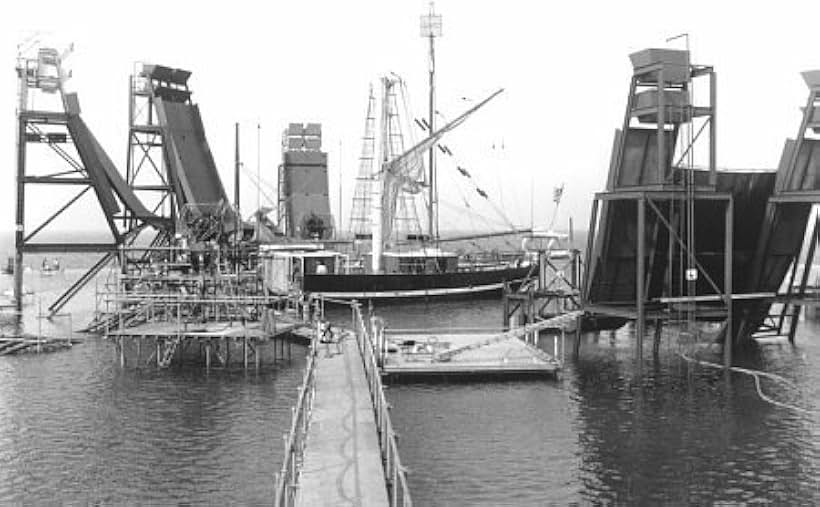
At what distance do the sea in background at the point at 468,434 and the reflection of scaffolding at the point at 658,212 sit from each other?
10.7 ft

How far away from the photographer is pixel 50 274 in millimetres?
134000

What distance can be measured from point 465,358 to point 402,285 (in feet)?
123

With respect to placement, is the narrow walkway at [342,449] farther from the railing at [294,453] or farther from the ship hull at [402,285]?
the ship hull at [402,285]

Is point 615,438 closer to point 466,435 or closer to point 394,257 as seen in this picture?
point 466,435

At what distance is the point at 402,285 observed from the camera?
77.6 meters

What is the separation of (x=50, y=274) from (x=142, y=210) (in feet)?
248

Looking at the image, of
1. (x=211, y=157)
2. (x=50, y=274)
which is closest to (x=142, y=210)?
(x=211, y=157)

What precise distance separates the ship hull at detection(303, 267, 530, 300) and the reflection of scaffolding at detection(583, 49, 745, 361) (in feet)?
107

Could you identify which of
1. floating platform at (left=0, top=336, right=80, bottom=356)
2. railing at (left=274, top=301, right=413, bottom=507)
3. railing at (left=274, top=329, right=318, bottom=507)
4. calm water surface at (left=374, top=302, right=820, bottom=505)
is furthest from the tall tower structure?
railing at (left=274, top=329, right=318, bottom=507)

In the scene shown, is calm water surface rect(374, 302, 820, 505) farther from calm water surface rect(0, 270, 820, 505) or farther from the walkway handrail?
the walkway handrail

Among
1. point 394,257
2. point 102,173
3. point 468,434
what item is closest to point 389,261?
point 394,257

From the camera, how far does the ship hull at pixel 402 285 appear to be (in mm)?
75250

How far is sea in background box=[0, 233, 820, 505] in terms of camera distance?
943 inches

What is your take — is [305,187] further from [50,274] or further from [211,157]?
[50,274]
